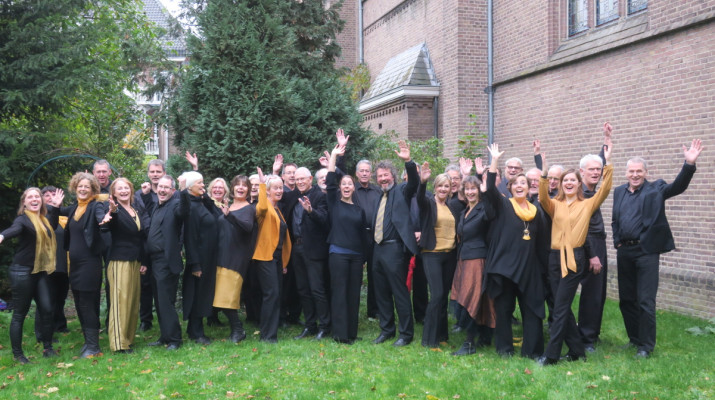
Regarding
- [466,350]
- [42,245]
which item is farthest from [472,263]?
[42,245]

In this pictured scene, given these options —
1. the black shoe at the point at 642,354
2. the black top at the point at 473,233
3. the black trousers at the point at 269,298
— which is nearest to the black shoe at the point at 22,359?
the black trousers at the point at 269,298

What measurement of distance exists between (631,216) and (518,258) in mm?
1335

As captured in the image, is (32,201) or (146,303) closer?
(32,201)

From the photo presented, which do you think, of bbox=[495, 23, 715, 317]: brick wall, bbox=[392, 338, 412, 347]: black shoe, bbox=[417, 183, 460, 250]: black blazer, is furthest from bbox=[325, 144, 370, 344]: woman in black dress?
bbox=[495, 23, 715, 317]: brick wall

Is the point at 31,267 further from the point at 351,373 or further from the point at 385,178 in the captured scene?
the point at 385,178

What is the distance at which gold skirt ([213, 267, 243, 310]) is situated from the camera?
795 centimetres

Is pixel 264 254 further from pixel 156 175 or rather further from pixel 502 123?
pixel 502 123

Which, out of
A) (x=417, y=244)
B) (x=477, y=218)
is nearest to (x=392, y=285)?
(x=417, y=244)

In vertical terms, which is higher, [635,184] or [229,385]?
[635,184]

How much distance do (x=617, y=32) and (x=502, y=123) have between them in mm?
3833

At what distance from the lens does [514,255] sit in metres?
6.85

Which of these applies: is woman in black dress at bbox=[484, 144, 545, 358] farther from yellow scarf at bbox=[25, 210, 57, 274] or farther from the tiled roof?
the tiled roof

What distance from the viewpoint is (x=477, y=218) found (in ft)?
23.4

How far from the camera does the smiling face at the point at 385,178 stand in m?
7.85
